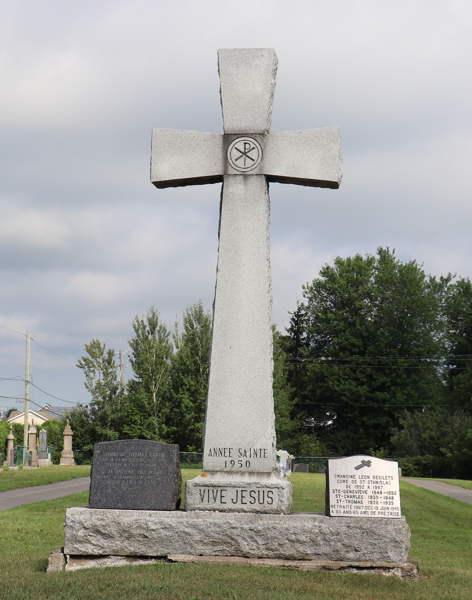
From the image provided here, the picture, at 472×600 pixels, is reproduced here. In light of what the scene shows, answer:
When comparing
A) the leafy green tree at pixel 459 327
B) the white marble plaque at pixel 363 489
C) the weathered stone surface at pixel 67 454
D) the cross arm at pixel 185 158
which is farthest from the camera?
the leafy green tree at pixel 459 327

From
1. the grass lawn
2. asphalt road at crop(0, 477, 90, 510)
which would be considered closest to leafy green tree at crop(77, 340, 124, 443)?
asphalt road at crop(0, 477, 90, 510)

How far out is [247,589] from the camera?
5.37 metres

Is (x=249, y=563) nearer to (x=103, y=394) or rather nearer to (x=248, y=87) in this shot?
(x=248, y=87)

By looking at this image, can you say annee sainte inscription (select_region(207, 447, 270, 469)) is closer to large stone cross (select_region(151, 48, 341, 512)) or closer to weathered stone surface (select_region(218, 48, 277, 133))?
A: large stone cross (select_region(151, 48, 341, 512))

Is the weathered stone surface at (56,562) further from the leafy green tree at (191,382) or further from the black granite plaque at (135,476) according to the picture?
the leafy green tree at (191,382)

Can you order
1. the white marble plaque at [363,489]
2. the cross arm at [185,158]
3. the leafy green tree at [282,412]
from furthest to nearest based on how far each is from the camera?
1. the leafy green tree at [282,412]
2. the cross arm at [185,158]
3. the white marble plaque at [363,489]

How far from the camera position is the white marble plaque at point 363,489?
6.59 m

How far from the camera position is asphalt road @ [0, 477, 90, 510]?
17209 mm

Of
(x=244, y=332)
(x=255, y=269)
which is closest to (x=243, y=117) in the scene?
(x=255, y=269)

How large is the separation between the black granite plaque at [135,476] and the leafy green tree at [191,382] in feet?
116

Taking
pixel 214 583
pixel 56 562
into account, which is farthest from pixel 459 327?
pixel 214 583

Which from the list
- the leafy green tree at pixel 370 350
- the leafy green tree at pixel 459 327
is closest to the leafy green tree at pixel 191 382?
the leafy green tree at pixel 370 350

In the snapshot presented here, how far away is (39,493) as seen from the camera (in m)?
19.8

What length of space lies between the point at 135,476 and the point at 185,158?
11.5 ft
